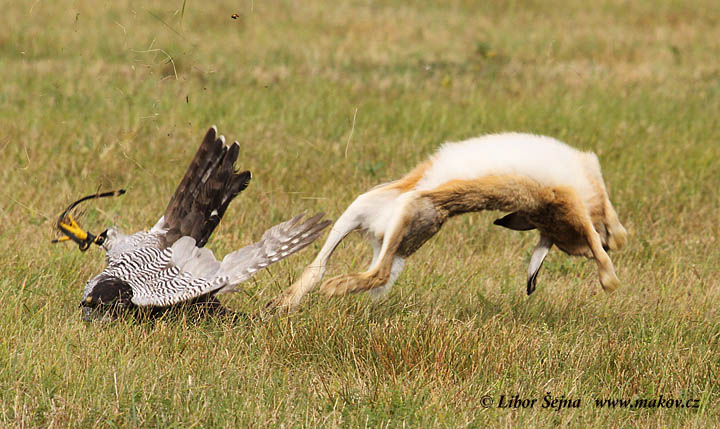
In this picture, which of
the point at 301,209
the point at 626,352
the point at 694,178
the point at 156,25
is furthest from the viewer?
the point at 156,25

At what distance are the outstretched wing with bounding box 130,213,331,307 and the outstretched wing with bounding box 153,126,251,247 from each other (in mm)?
390

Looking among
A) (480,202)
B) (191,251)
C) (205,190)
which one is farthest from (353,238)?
(480,202)

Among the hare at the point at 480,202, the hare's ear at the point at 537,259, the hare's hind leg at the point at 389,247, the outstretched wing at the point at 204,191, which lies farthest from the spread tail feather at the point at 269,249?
the hare's ear at the point at 537,259

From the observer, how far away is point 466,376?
3725 mm

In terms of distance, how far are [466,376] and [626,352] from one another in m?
0.81

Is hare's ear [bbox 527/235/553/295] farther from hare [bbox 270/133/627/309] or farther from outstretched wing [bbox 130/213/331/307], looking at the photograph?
outstretched wing [bbox 130/213/331/307]

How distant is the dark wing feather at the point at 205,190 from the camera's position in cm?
473

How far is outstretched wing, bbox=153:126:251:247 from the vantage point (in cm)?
473

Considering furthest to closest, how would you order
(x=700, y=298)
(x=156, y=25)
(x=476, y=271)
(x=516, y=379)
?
(x=156, y=25) → (x=476, y=271) → (x=700, y=298) → (x=516, y=379)

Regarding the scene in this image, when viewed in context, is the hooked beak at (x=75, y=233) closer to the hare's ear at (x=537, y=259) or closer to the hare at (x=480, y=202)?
the hare at (x=480, y=202)

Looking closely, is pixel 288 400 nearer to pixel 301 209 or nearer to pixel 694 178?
pixel 301 209

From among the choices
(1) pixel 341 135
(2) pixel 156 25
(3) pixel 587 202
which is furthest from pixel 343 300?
(2) pixel 156 25

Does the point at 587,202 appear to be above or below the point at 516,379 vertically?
above

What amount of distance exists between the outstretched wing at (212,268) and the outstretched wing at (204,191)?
39 centimetres
